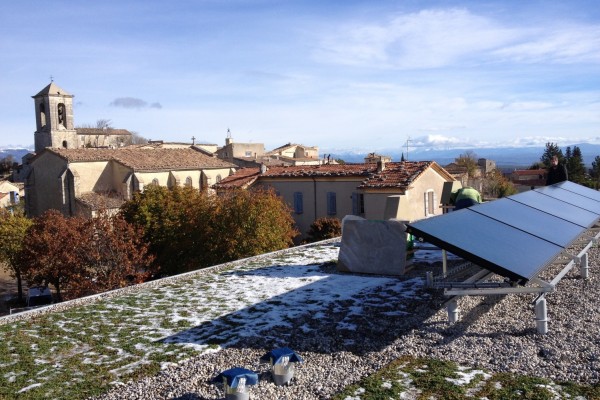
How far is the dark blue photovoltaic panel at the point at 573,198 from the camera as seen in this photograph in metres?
16.6

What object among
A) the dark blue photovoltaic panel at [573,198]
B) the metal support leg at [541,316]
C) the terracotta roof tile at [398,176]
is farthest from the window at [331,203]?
the metal support leg at [541,316]

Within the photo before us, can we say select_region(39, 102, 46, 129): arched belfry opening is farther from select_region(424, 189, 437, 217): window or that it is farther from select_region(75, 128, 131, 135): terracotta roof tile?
select_region(424, 189, 437, 217): window

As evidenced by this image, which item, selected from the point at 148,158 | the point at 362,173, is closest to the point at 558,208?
the point at 362,173

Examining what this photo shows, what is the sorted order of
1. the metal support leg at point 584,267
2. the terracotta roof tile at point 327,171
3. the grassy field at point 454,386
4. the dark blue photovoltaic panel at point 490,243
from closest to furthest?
the grassy field at point 454,386 → the dark blue photovoltaic panel at point 490,243 → the metal support leg at point 584,267 → the terracotta roof tile at point 327,171

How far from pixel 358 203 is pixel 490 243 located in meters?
30.4

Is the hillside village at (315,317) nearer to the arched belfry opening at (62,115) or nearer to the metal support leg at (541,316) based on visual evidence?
the metal support leg at (541,316)

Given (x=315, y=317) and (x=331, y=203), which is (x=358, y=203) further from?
(x=315, y=317)

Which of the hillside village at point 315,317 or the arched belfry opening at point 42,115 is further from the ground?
the arched belfry opening at point 42,115

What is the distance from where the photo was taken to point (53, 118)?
6831cm

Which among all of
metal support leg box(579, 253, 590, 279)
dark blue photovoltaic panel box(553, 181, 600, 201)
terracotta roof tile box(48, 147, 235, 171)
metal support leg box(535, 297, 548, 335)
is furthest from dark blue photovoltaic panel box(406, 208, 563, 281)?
terracotta roof tile box(48, 147, 235, 171)

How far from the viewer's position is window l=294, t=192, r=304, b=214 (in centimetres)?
4362

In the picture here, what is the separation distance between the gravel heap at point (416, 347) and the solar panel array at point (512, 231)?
4.35ft

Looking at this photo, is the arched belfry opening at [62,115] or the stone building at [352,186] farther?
the arched belfry opening at [62,115]

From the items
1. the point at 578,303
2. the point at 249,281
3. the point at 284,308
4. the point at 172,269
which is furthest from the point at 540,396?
the point at 172,269
